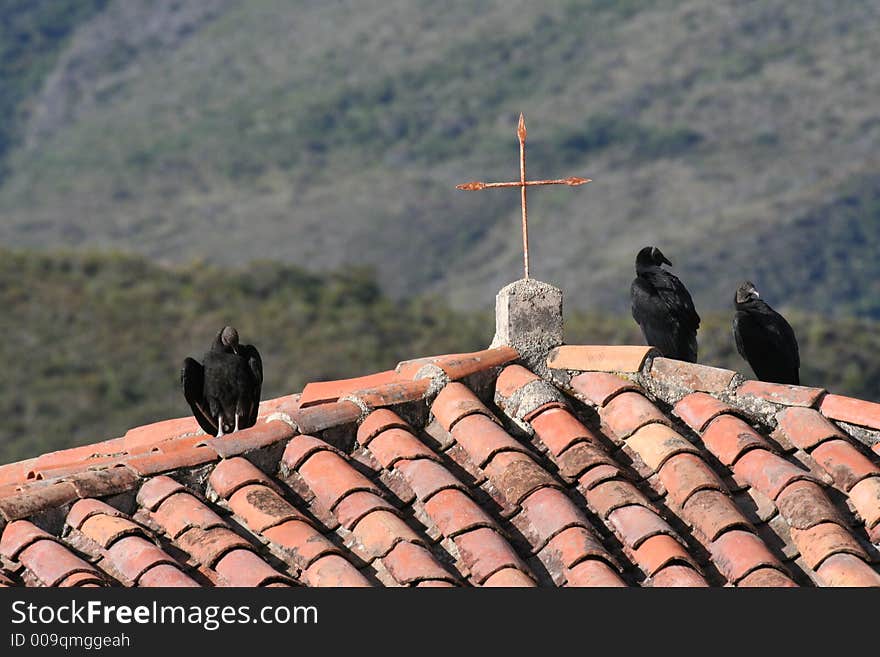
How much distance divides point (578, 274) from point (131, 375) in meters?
18.1

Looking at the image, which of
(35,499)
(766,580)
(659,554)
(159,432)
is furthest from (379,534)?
(159,432)

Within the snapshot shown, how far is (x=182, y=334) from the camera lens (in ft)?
129

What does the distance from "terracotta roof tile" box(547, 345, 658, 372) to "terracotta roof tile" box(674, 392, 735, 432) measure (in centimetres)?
26

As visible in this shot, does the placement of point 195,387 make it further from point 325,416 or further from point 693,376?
point 693,376

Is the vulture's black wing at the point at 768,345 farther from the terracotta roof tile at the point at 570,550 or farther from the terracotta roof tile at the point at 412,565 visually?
the terracotta roof tile at the point at 412,565

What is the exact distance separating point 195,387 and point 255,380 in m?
0.28

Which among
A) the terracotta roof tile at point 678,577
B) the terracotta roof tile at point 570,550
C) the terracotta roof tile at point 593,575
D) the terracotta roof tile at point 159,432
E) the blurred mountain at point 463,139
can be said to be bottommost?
the terracotta roof tile at point 678,577

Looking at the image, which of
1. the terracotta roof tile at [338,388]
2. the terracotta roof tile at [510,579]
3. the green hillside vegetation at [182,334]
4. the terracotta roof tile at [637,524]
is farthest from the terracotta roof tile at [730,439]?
the green hillside vegetation at [182,334]

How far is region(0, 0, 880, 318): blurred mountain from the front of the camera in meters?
52.9

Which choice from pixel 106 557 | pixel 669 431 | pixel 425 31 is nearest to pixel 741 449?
pixel 669 431

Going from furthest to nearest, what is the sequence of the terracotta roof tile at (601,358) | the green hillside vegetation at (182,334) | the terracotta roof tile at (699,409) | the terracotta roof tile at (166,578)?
the green hillside vegetation at (182,334), the terracotta roof tile at (601,358), the terracotta roof tile at (699,409), the terracotta roof tile at (166,578)

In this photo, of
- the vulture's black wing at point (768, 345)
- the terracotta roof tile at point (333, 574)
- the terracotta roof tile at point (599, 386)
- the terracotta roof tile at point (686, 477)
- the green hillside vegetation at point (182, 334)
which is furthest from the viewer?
the green hillside vegetation at point (182, 334)

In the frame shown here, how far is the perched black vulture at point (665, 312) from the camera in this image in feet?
28.2

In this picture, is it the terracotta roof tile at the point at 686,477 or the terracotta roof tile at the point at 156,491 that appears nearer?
the terracotta roof tile at the point at 156,491
